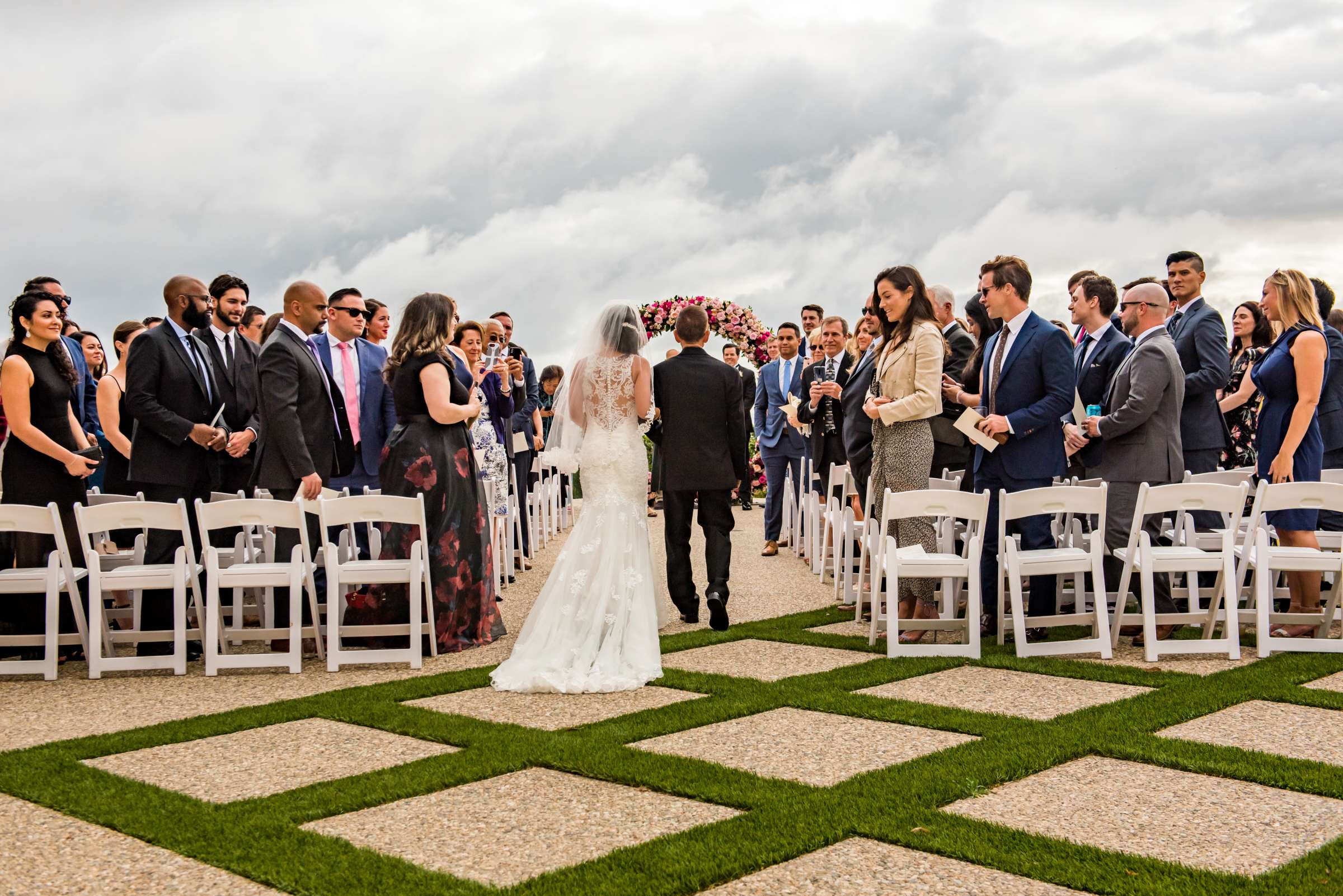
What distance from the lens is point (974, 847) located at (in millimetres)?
3869

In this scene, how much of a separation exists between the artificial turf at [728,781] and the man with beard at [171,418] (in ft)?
6.32

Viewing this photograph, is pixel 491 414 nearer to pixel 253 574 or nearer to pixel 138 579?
pixel 253 574

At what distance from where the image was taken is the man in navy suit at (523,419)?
39.0ft

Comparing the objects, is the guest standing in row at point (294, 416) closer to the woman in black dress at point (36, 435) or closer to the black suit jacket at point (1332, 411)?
the woman in black dress at point (36, 435)

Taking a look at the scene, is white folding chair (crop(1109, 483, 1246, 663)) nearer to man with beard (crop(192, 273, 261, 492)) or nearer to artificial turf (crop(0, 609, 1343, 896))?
artificial turf (crop(0, 609, 1343, 896))

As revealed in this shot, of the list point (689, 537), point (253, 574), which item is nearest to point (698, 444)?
point (689, 537)

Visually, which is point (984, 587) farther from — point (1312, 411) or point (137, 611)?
point (137, 611)

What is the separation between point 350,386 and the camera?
9031 millimetres

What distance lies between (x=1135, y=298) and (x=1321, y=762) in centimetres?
353

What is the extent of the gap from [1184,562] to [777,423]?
5922 millimetres

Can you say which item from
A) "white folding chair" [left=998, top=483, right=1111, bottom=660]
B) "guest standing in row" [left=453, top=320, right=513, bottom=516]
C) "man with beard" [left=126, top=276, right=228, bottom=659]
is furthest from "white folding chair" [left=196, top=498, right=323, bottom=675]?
"white folding chair" [left=998, top=483, right=1111, bottom=660]

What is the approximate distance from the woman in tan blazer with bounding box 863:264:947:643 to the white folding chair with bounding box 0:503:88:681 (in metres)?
4.90

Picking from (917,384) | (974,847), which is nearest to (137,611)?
(917,384)

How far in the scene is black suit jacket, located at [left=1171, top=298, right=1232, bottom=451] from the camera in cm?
859
